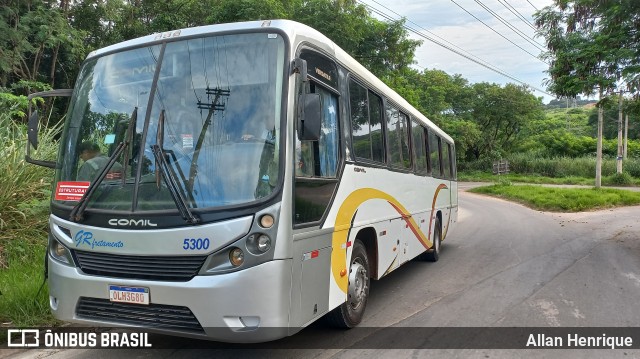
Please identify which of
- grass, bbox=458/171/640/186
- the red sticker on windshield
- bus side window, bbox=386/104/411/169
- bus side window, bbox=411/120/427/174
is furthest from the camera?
grass, bbox=458/171/640/186

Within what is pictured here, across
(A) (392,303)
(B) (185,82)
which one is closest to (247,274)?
(B) (185,82)

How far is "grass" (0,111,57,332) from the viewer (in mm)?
5541

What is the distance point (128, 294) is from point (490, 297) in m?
5.15

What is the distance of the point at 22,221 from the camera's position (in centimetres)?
762

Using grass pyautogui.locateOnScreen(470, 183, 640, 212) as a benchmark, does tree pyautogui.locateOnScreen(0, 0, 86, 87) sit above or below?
above

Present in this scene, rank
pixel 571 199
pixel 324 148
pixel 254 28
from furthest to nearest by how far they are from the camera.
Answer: pixel 571 199
pixel 324 148
pixel 254 28

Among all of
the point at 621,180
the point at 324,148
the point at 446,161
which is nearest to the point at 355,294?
the point at 324,148

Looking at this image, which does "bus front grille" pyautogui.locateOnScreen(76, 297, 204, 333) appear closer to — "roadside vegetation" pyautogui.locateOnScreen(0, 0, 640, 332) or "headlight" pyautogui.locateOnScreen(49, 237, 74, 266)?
"headlight" pyautogui.locateOnScreen(49, 237, 74, 266)

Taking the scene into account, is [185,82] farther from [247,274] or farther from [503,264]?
[503,264]

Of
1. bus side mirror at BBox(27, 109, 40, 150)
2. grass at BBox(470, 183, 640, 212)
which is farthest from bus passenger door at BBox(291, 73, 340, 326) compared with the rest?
grass at BBox(470, 183, 640, 212)

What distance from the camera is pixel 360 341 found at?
5039 mm

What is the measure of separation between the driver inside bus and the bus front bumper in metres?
0.88

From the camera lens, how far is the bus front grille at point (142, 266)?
12.4ft

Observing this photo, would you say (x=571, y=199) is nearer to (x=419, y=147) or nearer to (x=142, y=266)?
(x=419, y=147)
